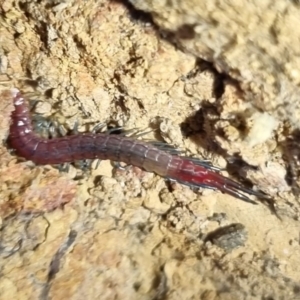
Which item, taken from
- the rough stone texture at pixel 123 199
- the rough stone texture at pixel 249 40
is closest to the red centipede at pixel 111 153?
the rough stone texture at pixel 123 199

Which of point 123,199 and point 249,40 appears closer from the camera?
point 249,40

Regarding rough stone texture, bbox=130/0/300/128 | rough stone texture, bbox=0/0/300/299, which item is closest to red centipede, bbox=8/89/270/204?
rough stone texture, bbox=0/0/300/299

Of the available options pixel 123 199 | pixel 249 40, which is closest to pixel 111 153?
pixel 123 199

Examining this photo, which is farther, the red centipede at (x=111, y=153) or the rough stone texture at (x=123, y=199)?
the red centipede at (x=111, y=153)

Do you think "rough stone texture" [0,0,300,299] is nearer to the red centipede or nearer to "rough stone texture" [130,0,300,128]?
the red centipede

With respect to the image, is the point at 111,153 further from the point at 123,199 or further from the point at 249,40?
the point at 249,40

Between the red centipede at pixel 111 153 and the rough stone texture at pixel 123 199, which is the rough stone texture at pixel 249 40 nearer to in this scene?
the rough stone texture at pixel 123 199
